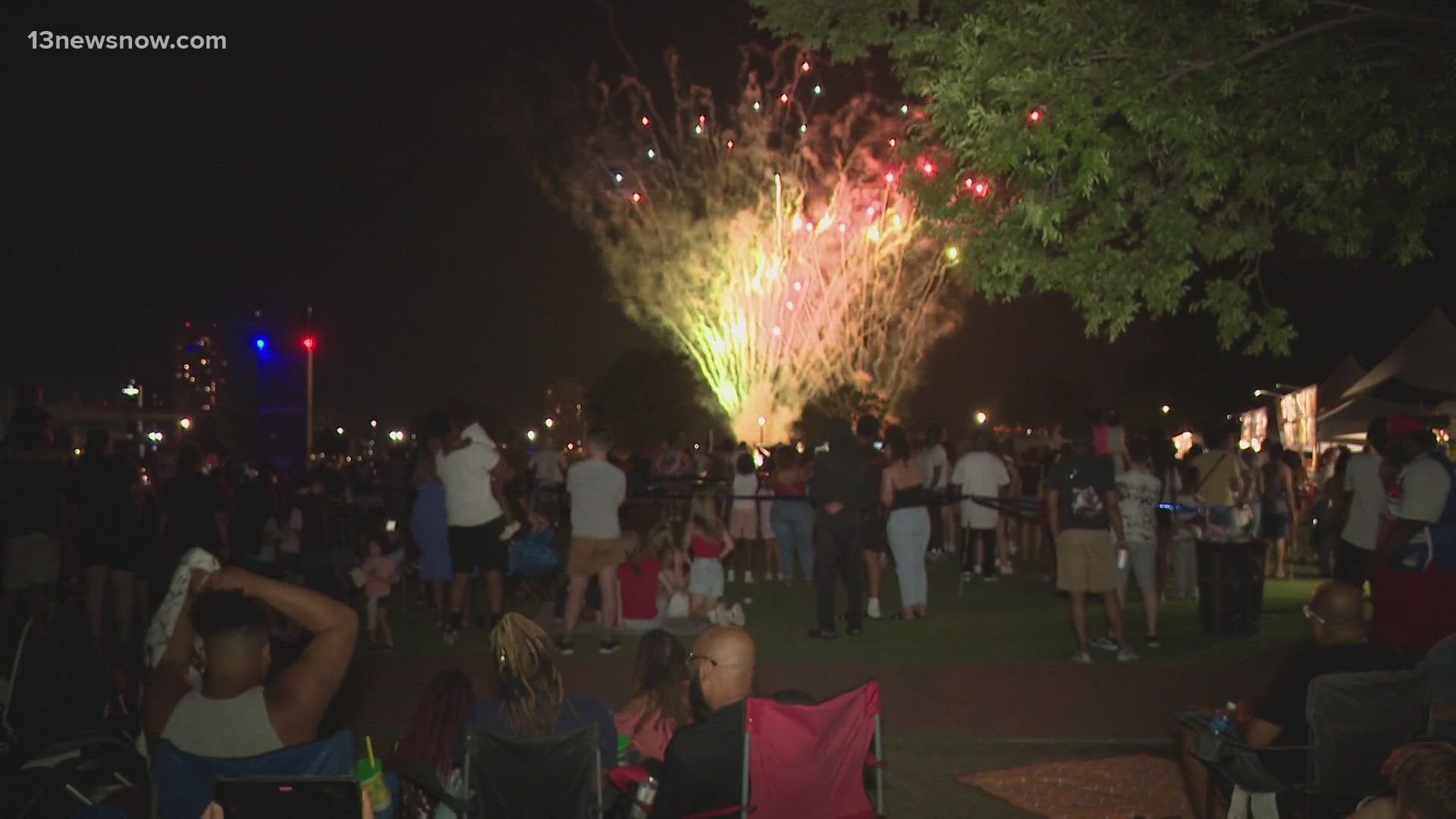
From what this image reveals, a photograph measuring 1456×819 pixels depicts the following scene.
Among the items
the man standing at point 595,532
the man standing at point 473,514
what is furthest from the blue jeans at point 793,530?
the man standing at point 473,514

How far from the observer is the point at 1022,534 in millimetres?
21219

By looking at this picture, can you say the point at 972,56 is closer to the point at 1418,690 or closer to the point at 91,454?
the point at 1418,690

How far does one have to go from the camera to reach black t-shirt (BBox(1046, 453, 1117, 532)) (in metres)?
11.3

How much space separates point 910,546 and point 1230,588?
10.2 ft

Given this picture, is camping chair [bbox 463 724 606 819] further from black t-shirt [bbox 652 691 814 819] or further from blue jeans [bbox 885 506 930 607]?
blue jeans [bbox 885 506 930 607]

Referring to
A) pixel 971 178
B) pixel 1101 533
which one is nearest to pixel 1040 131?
pixel 971 178

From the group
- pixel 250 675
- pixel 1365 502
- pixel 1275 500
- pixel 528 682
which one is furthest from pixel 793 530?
pixel 250 675

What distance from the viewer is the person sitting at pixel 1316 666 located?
559cm

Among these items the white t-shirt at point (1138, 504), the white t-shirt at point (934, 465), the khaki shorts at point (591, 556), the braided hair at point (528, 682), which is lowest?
Result: the braided hair at point (528, 682)

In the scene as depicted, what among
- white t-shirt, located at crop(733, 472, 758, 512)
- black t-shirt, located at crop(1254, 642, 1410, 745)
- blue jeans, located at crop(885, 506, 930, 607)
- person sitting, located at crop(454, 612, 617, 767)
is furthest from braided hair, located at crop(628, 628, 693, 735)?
white t-shirt, located at crop(733, 472, 758, 512)

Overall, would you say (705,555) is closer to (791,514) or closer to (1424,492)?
(791,514)

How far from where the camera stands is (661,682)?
6.27 m

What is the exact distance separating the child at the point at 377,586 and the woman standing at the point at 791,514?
619 cm

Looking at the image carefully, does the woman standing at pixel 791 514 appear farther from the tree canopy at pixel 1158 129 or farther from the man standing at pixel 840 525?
Result: the tree canopy at pixel 1158 129
